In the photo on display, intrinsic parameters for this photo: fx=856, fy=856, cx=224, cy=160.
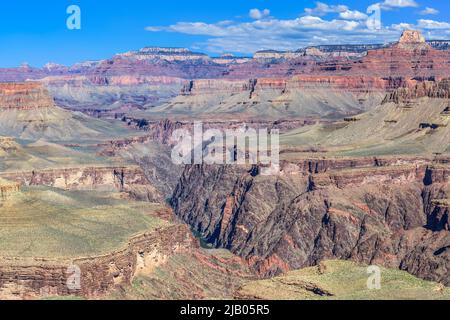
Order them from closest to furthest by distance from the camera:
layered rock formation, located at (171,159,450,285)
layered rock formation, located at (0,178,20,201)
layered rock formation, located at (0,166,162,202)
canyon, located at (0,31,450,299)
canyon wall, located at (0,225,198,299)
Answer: canyon wall, located at (0,225,198,299)
canyon, located at (0,31,450,299)
layered rock formation, located at (0,178,20,201)
layered rock formation, located at (171,159,450,285)
layered rock formation, located at (0,166,162,202)

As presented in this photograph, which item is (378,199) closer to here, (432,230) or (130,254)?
(432,230)

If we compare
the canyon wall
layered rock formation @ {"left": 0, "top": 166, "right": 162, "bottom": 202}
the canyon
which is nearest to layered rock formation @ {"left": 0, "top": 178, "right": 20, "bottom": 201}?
the canyon

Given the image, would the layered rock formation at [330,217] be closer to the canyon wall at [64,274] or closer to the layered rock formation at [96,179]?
the layered rock formation at [96,179]

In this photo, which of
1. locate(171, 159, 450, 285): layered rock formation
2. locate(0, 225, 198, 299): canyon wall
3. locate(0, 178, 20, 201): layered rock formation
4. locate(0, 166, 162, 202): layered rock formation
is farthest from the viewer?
locate(0, 166, 162, 202): layered rock formation

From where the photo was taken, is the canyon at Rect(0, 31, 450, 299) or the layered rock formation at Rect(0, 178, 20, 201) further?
the layered rock formation at Rect(0, 178, 20, 201)

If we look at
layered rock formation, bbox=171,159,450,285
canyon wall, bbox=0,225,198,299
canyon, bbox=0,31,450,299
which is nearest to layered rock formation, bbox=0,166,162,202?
canyon, bbox=0,31,450,299

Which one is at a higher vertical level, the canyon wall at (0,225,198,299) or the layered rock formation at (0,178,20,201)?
the layered rock formation at (0,178,20,201)

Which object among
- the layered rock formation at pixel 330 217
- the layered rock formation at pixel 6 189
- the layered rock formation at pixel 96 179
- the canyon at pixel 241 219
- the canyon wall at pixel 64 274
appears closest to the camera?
the canyon wall at pixel 64 274

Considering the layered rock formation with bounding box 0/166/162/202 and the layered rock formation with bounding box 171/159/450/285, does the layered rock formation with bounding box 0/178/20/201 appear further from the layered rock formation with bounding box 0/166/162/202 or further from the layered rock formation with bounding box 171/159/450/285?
the layered rock formation with bounding box 0/166/162/202

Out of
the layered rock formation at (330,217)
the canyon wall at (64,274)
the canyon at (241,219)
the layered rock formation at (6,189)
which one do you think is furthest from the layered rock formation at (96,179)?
the canyon wall at (64,274)

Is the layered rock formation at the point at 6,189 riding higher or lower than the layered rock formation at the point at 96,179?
higher

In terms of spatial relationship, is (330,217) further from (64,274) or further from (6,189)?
(64,274)

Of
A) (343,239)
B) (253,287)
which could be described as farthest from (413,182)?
(253,287)
